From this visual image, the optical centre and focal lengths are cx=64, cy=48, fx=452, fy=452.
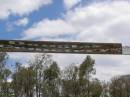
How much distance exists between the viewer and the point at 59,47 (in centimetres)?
3584

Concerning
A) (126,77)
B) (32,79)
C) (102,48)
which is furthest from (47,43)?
(126,77)

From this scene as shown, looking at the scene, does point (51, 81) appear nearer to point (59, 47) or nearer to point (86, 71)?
point (86, 71)

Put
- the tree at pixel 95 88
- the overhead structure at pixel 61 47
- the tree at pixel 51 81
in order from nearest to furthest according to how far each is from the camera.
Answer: the overhead structure at pixel 61 47 → the tree at pixel 51 81 → the tree at pixel 95 88

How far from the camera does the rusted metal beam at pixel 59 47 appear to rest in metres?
35.7

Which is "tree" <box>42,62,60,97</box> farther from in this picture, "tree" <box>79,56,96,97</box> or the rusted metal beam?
the rusted metal beam

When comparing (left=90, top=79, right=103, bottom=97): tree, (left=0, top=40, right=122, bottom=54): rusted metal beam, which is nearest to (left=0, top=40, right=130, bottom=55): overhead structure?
(left=0, top=40, right=122, bottom=54): rusted metal beam

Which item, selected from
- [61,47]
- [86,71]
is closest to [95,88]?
[86,71]

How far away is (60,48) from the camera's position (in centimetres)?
3591

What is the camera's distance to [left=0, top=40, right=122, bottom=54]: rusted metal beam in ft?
117

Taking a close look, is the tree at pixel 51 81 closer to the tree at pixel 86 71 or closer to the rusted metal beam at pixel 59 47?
the tree at pixel 86 71

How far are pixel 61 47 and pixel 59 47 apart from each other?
159 millimetres

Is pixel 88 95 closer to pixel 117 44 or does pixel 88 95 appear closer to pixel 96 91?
pixel 96 91

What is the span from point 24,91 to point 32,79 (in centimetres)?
211

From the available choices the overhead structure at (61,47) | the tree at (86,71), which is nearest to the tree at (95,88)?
the tree at (86,71)
